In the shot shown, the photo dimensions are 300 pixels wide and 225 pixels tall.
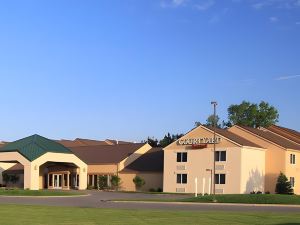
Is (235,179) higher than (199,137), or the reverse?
(199,137)

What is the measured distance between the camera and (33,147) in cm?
6216

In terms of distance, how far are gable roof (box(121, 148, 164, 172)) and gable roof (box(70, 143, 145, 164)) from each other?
1430mm

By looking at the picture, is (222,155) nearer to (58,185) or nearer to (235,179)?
(235,179)

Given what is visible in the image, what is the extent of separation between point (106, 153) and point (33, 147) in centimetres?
1250

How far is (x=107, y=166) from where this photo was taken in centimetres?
6825

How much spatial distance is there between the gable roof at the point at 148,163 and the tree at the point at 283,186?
1543 centimetres

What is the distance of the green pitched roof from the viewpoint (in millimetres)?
60812

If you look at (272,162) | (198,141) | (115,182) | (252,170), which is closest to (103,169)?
(115,182)

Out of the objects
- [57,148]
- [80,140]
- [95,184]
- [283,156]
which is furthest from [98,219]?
[80,140]

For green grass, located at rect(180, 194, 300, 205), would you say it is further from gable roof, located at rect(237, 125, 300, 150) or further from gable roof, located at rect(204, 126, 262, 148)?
gable roof, located at rect(237, 125, 300, 150)

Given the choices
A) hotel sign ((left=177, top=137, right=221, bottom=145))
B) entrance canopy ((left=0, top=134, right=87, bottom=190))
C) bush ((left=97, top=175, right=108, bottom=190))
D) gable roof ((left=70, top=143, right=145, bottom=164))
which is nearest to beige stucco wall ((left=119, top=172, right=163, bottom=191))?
bush ((left=97, top=175, right=108, bottom=190))

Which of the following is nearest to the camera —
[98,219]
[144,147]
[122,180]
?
[98,219]

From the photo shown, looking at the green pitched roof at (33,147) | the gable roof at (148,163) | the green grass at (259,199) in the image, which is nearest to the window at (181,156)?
the gable roof at (148,163)

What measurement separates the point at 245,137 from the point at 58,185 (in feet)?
81.9
